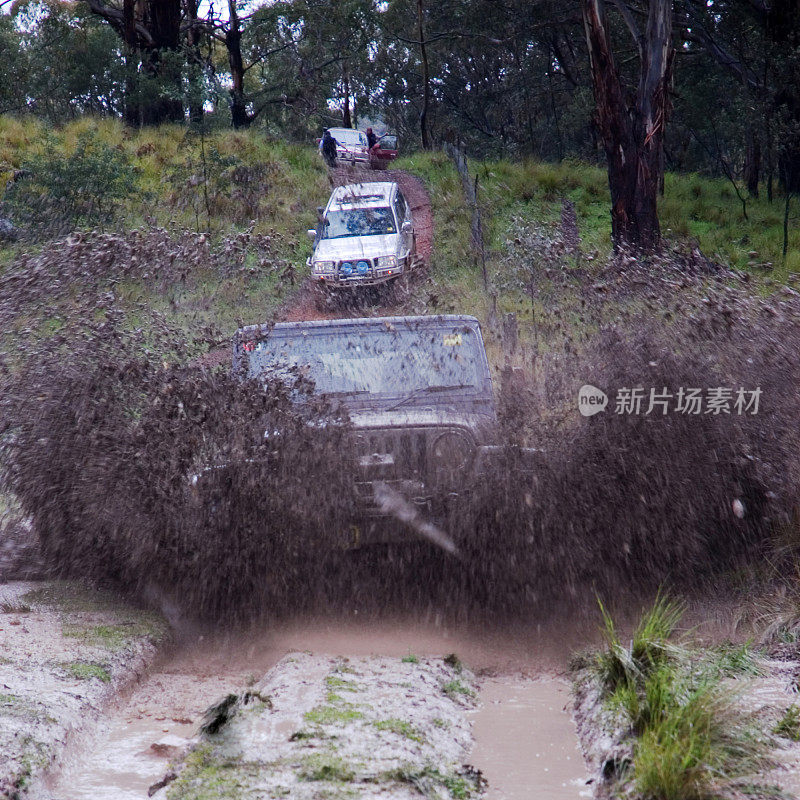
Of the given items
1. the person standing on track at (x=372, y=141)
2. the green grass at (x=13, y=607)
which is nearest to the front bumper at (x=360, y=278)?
the green grass at (x=13, y=607)

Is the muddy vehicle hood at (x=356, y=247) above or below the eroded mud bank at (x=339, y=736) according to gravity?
above

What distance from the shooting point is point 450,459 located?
5.35 m

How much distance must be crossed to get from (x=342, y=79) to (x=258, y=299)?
1135 inches

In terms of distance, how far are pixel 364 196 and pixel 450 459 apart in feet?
44.0

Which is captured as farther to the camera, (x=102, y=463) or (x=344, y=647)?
(x=102, y=463)

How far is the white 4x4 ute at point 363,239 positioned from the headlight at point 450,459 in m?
9.04

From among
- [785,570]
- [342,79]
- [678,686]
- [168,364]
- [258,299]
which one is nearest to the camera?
[678,686]

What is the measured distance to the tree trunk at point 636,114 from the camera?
535 inches

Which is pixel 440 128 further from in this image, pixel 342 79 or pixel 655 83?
pixel 655 83

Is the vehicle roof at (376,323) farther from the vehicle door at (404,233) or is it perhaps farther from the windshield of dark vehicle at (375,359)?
the vehicle door at (404,233)

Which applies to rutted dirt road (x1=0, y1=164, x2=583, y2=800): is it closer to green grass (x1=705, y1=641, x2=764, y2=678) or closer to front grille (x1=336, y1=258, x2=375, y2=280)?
green grass (x1=705, y1=641, x2=764, y2=678)

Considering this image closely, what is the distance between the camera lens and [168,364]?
236 inches

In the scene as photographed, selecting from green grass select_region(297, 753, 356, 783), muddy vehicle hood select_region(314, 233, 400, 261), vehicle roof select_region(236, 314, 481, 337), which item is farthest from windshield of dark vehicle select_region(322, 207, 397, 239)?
green grass select_region(297, 753, 356, 783)

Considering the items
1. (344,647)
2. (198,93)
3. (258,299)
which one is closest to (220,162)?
(198,93)
